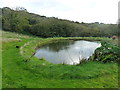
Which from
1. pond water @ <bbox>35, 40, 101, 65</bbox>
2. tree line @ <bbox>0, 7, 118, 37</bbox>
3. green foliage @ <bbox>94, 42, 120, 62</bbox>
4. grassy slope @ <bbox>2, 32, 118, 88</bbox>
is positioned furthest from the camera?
tree line @ <bbox>0, 7, 118, 37</bbox>

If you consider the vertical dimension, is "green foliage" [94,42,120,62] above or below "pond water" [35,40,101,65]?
above

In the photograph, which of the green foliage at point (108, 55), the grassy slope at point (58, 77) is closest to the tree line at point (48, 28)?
the green foliage at point (108, 55)

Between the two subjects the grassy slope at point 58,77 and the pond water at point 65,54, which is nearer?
the grassy slope at point 58,77

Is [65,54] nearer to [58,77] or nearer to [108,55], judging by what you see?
[108,55]

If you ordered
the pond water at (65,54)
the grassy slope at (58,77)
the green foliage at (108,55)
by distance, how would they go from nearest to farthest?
the grassy slope at (58,77)
the green foliage at (108,55)
the pond water at (65,54)

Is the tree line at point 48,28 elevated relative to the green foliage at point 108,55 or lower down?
elevated

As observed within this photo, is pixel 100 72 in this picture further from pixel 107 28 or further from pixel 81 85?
pixel 107 28

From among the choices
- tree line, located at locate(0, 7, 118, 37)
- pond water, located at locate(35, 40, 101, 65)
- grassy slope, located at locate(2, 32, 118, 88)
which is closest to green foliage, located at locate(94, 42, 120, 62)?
grassy slope, located at locate(2, 32, 118, 88)

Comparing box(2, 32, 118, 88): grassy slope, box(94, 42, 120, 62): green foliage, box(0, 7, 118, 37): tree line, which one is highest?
box(0, 7, 118, 37): tree line

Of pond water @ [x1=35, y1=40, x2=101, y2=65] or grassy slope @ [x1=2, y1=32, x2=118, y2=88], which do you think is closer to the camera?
grassy slope @ [x1=2, y1=32, x2=118, y2=88]

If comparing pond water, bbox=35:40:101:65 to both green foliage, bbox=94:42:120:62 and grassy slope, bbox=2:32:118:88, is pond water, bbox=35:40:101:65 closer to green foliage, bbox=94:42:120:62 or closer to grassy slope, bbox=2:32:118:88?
green foliage, bbox=94:42:120:62

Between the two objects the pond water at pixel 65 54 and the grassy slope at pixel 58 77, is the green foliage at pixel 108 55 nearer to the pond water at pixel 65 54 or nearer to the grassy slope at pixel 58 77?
the grassy slope at pixel 58 77

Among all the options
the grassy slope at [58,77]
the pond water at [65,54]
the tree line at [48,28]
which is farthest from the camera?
the tree line at [48,28]

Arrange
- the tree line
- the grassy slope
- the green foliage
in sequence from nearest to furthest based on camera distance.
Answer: the grassy slope → the green foliage → the tree line
